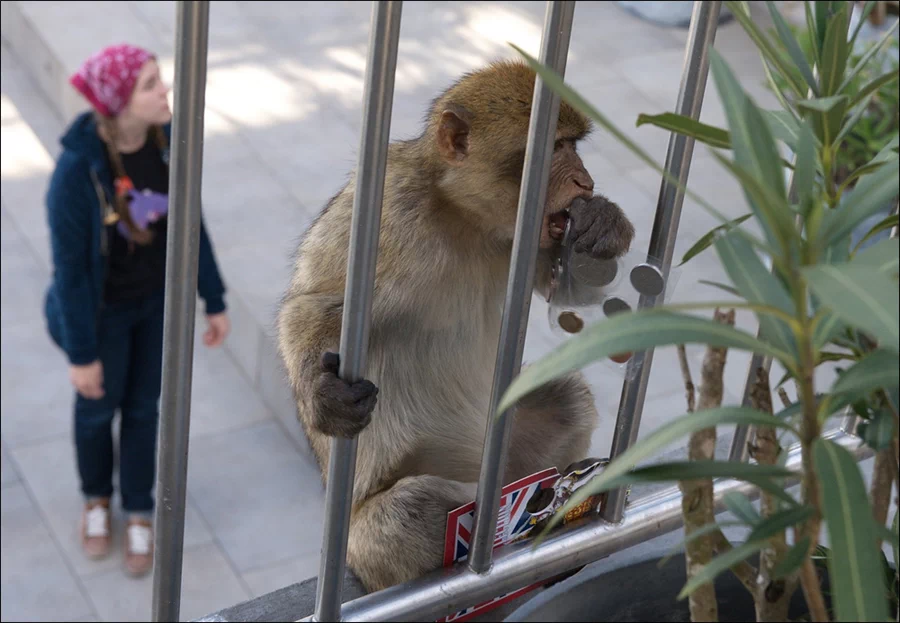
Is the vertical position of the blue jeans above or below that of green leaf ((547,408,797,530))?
below

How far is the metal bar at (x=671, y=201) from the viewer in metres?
1.07

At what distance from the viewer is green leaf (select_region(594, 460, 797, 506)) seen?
2.39 ft

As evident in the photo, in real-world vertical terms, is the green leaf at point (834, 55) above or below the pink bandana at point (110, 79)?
above

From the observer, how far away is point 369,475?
Answer: 180 cm

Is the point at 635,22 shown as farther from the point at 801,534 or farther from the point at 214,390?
the point at 801,534

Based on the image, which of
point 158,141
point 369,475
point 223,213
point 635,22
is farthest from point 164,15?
point 369,475

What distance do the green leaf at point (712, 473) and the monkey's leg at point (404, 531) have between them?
33.4 inches

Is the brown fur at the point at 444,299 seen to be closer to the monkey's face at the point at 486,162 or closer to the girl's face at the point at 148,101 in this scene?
the monkey's face at the point at 486,162

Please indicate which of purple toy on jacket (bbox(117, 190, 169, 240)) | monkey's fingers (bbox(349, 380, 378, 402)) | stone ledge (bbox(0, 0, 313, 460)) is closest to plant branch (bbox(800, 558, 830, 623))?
monkey's fingers (bbox(349, 380, 378, 402))

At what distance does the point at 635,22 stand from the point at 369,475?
5.90 metres

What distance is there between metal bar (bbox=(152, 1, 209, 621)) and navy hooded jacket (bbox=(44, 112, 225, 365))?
2.36 m

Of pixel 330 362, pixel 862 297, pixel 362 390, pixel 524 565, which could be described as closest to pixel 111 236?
pixel 330 362

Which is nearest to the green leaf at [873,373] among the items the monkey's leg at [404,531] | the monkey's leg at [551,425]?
the monkey's leg at [404,531]

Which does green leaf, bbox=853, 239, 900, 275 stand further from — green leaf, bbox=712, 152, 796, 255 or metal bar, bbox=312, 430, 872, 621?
metal bar, bbox=312, 430, 872, 621
